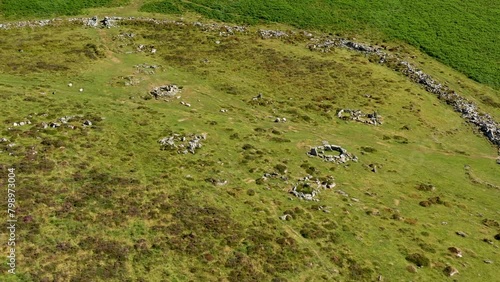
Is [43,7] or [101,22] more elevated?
[43,7]

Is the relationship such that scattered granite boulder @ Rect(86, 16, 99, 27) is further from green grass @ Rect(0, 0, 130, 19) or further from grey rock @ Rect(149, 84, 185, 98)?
grey rock @ Rect(149, 84, 185, 98)

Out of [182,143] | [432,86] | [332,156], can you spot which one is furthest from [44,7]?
[432,86]

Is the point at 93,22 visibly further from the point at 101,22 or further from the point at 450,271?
the point at 450,271

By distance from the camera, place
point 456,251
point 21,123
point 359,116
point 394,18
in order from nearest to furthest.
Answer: point 456,251 < point 21,123 < point 359,116 < point 394,18

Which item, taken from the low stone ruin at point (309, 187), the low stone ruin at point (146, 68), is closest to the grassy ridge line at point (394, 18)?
the low stone ruin at point (146, 68)

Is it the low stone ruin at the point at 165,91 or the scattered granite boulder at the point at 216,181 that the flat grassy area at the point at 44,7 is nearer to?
the low stone ruin at the point at 165,91
